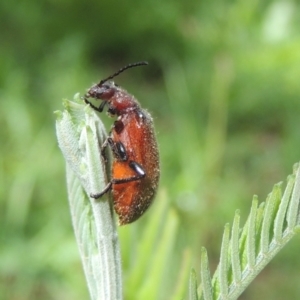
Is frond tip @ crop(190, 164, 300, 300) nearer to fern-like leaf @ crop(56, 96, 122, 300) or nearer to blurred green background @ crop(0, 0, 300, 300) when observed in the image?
fern-like leaf @ crop(56, 96, 122, 300)

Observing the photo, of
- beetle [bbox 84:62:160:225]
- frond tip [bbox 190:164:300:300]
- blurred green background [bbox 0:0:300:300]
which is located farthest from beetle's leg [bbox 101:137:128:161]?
blurred green background [bbox 0:0:300:300]

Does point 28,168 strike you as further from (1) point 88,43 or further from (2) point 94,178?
(2) point 94,178

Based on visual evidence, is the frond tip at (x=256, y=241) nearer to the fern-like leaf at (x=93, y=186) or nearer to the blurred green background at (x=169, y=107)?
the fern-like leaf at (x=93, y=186)

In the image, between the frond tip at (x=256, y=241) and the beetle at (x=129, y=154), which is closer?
the frond tip at (x=256, y=241)

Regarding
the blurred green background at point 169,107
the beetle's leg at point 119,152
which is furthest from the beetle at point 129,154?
the blurred green background at point 169,107

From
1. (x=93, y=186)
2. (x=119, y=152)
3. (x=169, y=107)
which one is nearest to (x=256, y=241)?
(x=93, y=186)

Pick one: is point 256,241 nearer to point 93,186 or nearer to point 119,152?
point 93,186

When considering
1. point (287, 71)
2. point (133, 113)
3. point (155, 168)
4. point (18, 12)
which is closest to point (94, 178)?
point (155, 168)
